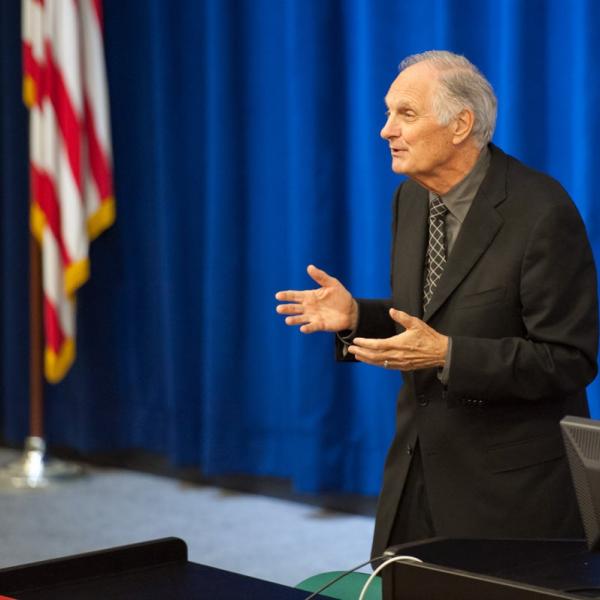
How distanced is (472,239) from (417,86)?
310 millimetres

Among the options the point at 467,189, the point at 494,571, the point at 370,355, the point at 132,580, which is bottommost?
the point at 132,580

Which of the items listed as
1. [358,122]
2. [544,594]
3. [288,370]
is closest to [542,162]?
[358,122]

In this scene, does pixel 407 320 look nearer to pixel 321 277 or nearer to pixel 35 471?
pixel 321 277

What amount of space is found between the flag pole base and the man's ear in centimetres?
351

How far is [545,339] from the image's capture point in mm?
2188

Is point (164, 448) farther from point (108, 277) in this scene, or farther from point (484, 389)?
point (484, 389)

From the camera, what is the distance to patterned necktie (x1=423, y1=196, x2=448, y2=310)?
2.38 m

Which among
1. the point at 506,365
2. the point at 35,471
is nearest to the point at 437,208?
the point at 506,365

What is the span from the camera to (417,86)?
2.33 m

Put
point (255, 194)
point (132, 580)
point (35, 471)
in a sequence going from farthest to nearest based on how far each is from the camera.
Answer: point (35, 471)
point (255, 194)
point (132, 580)

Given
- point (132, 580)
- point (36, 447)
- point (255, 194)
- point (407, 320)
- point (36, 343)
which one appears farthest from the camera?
point (36, 343)

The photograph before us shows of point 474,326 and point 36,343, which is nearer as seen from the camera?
point 474,326

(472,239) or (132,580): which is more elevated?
(472,239)

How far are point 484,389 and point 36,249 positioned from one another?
12.4ft
